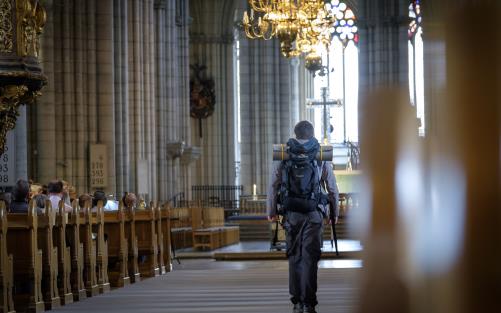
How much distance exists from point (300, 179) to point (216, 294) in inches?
138

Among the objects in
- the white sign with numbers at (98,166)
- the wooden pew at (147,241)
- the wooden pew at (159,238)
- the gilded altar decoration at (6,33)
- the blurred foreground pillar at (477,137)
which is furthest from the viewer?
the white sign with numbers at (98,166)

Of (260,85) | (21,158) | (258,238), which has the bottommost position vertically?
(258,238)

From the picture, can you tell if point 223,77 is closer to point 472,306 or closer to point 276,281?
point 276,281

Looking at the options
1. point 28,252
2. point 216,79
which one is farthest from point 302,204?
point 216,79

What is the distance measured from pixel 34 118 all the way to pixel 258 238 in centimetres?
1058

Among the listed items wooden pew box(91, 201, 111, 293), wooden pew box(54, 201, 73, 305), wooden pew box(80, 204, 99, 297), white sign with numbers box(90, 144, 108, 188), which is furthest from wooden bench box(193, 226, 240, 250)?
wooden pew box(54, 201, 73, 305)

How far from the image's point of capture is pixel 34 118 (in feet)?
74.5

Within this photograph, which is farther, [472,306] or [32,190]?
[32,190]

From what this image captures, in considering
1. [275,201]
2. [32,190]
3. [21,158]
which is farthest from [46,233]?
[21,158]

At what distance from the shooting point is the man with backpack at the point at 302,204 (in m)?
7.71

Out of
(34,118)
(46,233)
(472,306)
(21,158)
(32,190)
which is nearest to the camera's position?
(472,306)

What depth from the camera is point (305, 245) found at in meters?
7.86

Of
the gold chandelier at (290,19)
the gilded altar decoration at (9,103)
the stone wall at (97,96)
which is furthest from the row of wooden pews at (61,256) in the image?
the stone wall at (97,96)

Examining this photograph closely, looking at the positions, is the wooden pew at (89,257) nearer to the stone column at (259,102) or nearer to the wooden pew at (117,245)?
the wooden pew at (117,245)
